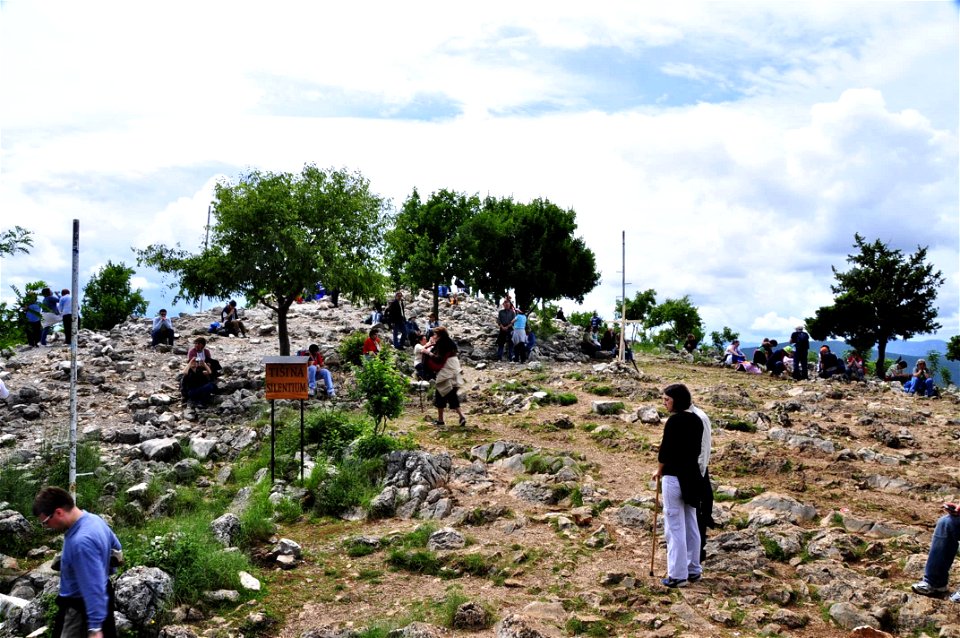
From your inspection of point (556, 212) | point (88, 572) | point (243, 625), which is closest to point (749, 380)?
point (243, 625)

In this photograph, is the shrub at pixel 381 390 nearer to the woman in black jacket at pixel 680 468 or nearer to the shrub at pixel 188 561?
the shrub at pixel 188 561

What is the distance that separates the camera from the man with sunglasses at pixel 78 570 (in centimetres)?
602

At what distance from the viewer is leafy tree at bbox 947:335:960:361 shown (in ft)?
167

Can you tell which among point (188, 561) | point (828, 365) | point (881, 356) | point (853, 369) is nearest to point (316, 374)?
point (188, 561)

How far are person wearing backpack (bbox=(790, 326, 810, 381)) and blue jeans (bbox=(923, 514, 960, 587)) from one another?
18.9 meters

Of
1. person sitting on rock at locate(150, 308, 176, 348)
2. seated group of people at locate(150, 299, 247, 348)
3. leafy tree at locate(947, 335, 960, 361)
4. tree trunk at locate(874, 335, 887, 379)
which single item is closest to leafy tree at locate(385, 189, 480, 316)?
seated group of people at locate(150, 299, 247, 348)

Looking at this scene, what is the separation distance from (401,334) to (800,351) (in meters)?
13.8

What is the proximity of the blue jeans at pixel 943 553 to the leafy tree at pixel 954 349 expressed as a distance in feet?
162

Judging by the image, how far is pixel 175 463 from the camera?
49.9 feet

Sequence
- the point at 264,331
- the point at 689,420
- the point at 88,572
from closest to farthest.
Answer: the point at 88,572, the point at 689,420, the point at 264,331

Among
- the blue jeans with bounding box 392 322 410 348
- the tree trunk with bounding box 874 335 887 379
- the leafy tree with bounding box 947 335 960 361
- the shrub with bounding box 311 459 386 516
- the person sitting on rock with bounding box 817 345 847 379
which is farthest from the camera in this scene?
the leafy tree with bounding box 947 335 960 361

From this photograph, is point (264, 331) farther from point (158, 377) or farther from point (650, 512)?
point (650, 512)

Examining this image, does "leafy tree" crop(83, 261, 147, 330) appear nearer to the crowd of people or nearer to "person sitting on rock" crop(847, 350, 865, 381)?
the crowd of people

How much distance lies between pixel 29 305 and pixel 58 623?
80.8 feet
